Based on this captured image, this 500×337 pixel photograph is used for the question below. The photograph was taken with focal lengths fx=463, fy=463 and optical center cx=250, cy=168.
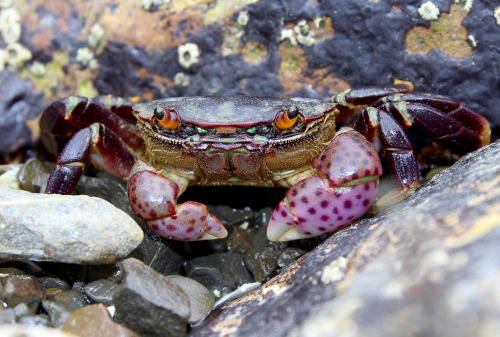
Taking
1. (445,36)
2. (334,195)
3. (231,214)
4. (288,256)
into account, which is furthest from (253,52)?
(288,256)

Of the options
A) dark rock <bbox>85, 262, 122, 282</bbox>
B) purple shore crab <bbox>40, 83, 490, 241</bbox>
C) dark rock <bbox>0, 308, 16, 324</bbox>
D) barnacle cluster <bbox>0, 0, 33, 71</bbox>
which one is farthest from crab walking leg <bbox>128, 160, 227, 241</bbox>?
barnacle cluster <bbox>0, 0, 33, 71</bbox>

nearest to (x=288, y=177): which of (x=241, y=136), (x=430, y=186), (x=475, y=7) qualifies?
(x=241, y=136)

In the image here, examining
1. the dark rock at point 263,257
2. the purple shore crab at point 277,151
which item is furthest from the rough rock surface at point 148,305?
the dark rock at point 263,257

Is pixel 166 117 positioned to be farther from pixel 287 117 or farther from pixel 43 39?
pixel 43 39

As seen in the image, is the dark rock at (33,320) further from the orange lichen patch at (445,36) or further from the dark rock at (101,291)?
the orange lichen patch at (445,36)

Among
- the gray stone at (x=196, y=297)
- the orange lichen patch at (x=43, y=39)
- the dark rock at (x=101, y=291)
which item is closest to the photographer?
the gray stone at (x=196, y=297)

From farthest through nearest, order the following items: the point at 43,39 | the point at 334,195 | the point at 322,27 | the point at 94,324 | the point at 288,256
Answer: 1. the point at 43,39
2. the point at 322,27
3. the point at 288,256
4. the point at 334,195
5. the point at 94,324

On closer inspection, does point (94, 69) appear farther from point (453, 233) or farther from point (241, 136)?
point (453, 233)
